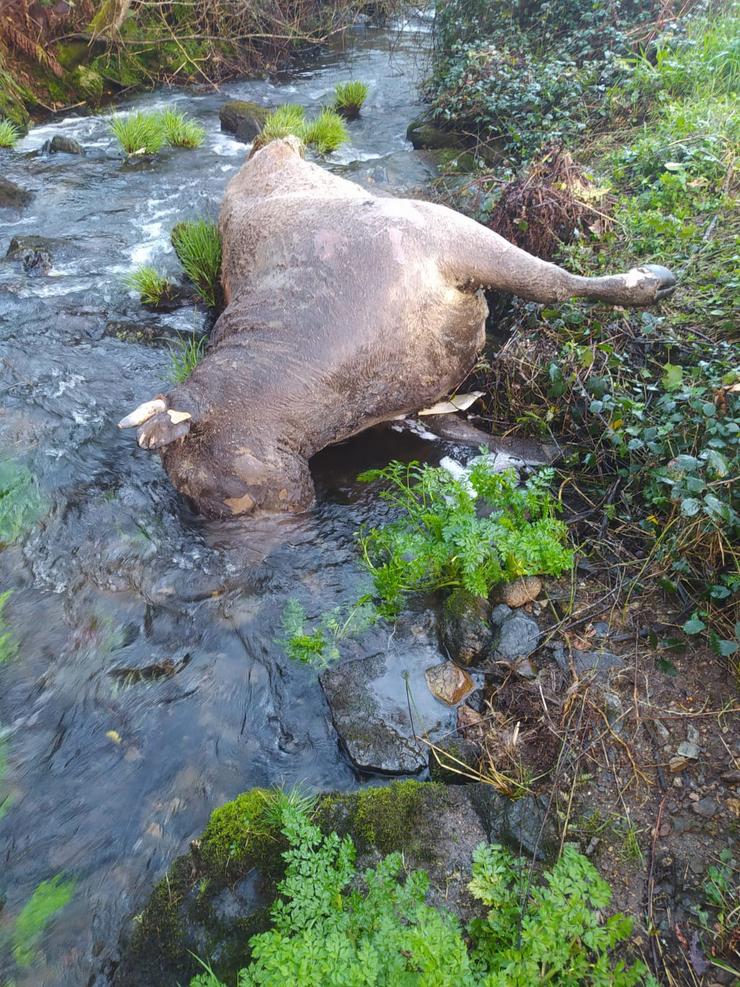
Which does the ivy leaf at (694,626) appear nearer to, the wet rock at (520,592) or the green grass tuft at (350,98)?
the wet rock at (520,592)

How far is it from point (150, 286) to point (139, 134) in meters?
3.62

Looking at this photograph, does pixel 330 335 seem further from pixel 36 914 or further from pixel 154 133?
pixel 154 133

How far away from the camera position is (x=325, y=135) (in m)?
8.05

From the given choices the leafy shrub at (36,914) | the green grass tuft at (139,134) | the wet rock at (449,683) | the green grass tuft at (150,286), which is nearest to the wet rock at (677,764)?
the wet rock at (449,683)

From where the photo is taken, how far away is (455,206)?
6.01 metres

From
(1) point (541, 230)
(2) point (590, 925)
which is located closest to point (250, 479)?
(2) point (590, 925)

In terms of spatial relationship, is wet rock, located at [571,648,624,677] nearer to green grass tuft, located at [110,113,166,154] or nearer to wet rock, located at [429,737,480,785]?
wet rock, located at [429,737,480,785]

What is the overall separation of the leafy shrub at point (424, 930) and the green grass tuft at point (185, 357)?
11.1ft

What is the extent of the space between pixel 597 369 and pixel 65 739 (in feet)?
11.2

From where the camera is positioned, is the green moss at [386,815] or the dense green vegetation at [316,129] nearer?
the green moss at [386,815]

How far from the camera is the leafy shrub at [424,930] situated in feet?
5.96

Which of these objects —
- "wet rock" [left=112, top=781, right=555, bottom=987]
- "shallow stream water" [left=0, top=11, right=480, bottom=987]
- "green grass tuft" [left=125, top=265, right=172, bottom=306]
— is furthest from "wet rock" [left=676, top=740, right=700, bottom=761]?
"green grass tuft" [left=125, top=265, right=172, bottom=306]

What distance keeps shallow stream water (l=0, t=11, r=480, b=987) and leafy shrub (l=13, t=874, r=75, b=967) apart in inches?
0.7

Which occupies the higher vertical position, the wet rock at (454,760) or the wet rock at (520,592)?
the wet rock at (520,592)
